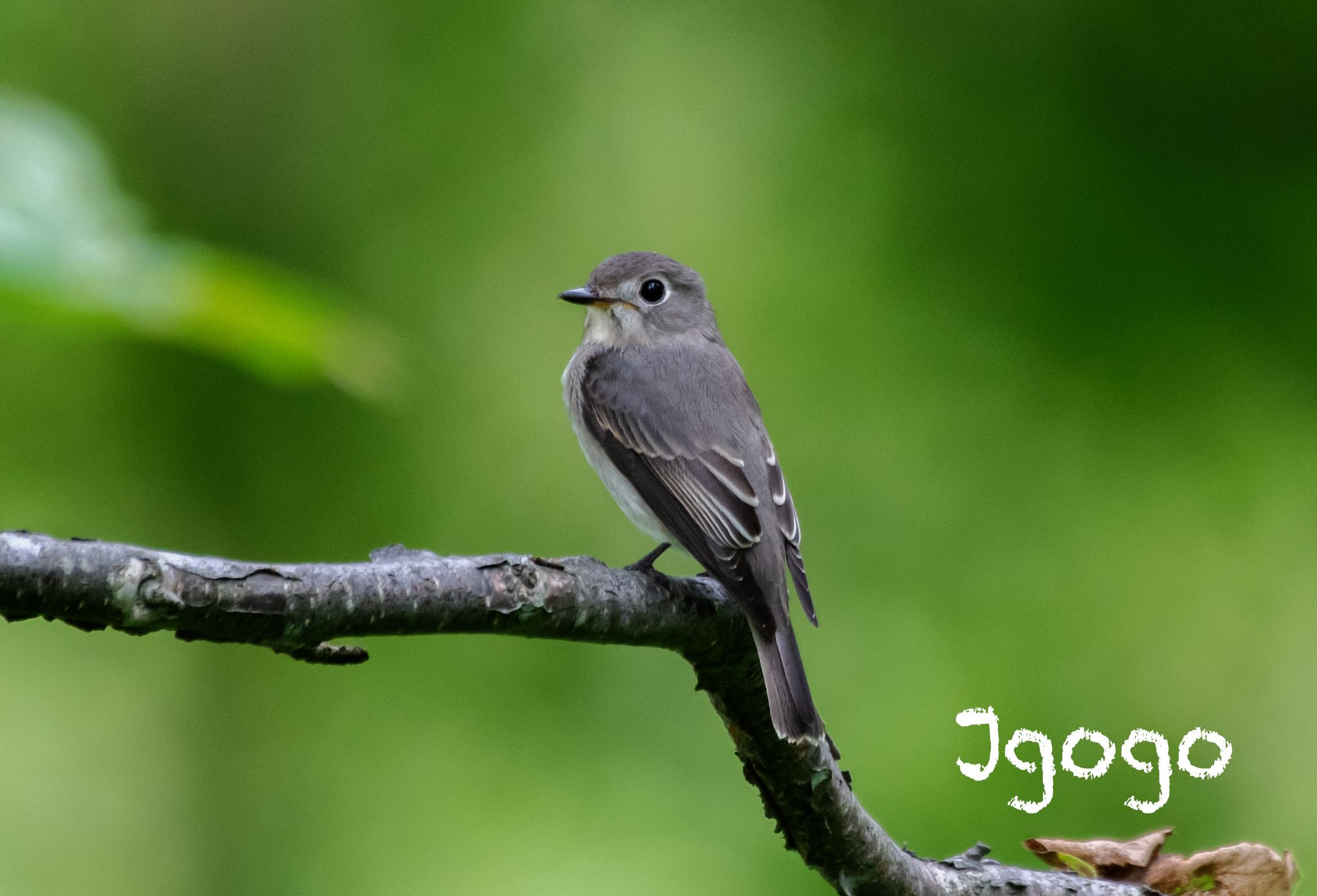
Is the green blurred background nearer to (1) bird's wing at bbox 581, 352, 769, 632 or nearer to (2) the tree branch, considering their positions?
(1) bird's wing at bbox 581, 352, 769, 632

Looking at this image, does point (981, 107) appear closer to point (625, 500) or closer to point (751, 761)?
A: point (625, 500)

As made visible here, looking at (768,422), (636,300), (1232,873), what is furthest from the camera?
(768,422)

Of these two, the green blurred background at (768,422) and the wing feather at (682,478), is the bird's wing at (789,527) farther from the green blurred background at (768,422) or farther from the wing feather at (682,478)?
the green blurred background at (768,422)

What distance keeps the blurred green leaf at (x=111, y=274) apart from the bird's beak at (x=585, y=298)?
2.40 metres

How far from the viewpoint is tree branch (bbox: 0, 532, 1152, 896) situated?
5.42 feet

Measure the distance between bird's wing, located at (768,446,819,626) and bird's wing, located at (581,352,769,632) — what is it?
0.08 meters

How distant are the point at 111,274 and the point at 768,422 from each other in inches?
164

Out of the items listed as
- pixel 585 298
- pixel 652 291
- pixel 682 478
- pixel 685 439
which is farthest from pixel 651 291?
pixel 682 478

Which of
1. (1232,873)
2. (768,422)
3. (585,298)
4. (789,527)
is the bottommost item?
(1232,873)

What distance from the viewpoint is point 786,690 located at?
104 inches

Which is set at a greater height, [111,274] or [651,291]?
[651,291]

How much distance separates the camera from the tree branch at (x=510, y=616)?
1.65 metres

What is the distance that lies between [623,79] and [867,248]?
1.46 m

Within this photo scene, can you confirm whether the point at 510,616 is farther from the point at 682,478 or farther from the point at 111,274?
the point at 682,478
